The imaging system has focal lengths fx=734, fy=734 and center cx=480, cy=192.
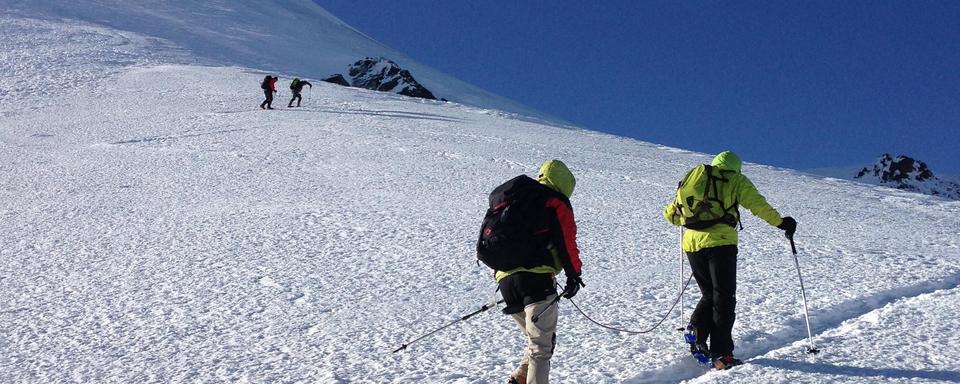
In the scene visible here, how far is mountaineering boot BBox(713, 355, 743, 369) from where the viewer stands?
4.64 meters

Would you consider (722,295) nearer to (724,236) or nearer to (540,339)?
(724,236)

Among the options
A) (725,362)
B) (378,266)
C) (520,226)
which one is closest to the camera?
(520,226)

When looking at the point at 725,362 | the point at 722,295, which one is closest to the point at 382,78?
the point at 722,295

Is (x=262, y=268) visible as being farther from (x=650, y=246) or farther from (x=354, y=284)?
(x=650, y=246)

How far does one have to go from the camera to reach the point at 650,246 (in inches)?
337

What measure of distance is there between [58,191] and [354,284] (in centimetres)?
783

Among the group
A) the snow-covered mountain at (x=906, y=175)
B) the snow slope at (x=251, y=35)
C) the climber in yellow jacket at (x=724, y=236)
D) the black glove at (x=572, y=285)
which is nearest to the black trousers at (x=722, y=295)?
the climber in yellow jacket at (x=724, y=236)

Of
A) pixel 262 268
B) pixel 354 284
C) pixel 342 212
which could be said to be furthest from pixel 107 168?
pixel 354 284

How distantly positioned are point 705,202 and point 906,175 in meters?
67.1

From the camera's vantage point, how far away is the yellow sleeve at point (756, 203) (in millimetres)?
4613

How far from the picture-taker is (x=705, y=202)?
4.67 metres

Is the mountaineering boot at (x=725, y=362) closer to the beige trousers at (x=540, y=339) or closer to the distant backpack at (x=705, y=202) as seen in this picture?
the distant backpack at (x=705, y=202)

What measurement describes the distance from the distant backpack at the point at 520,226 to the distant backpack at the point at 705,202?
1.24m

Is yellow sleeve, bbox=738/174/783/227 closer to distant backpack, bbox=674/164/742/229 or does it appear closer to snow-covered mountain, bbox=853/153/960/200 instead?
distant backpack, bbox=674/164/742/229
